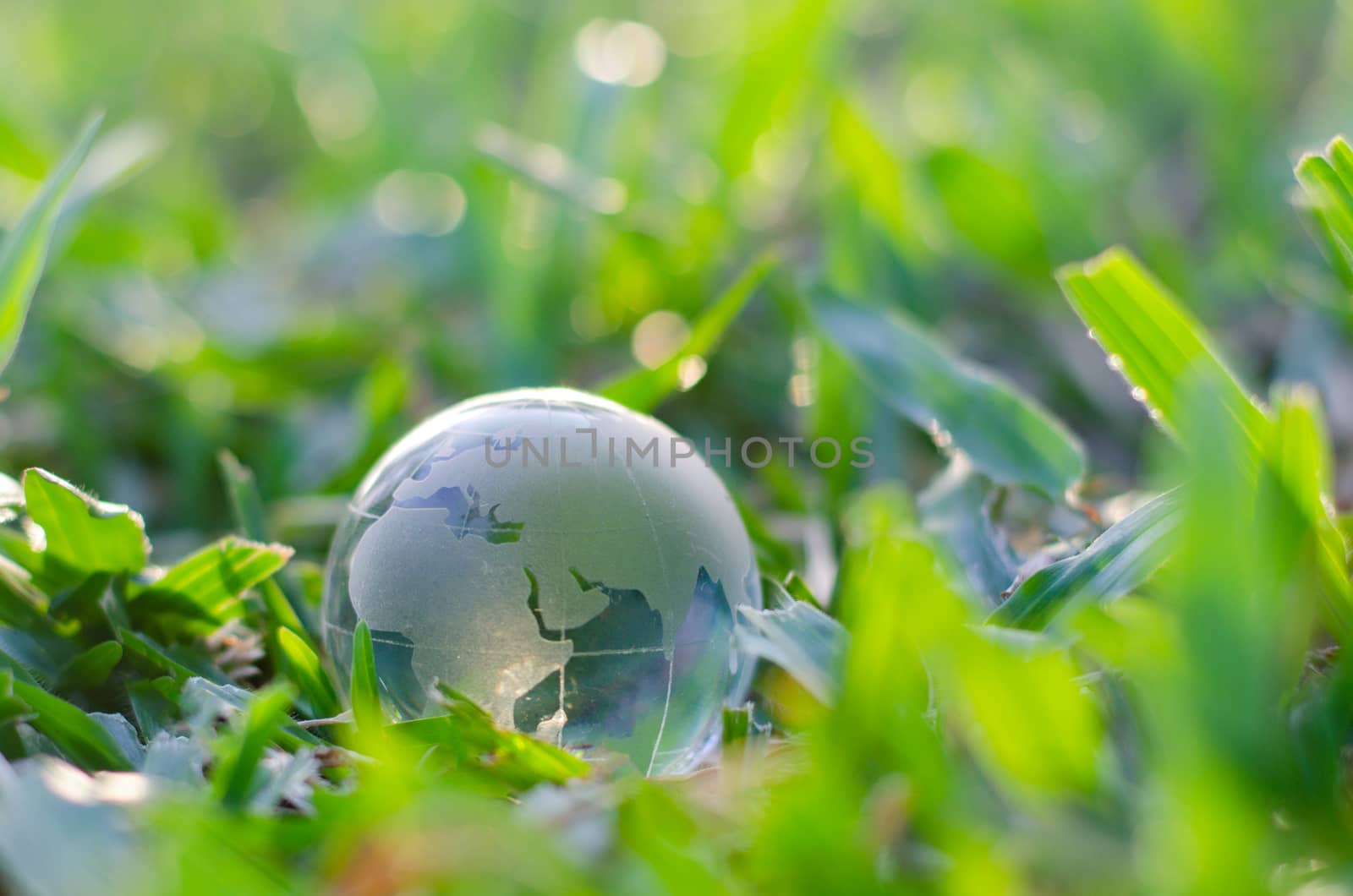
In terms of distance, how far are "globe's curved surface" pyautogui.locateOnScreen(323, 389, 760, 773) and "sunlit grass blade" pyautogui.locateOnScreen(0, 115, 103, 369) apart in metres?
0.29

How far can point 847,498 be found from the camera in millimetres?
1144

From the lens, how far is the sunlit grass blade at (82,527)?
2.53ft

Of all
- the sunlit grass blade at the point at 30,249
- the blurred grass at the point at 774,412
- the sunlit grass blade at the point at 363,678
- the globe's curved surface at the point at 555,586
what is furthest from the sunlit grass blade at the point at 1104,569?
the sunlit grass blade at the point at 30,249

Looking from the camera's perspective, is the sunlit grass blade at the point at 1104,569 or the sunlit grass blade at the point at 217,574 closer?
the sunlit grass blade at the point at 1104,569

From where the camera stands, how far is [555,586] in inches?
28.4

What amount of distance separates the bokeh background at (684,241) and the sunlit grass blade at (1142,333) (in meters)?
0.39

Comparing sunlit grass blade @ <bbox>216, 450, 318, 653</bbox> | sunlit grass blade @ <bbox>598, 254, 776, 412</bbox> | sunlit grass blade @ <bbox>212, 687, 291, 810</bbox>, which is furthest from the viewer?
sunlit grass blade @ <bbox>598, 254, 776, 412</bbox>

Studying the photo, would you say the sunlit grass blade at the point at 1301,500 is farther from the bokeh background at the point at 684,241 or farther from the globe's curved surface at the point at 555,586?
the bokeh background at the point at 684,241

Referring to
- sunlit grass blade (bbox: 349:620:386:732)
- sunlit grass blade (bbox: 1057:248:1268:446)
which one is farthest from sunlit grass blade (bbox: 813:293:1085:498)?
sunlit grass blade (bbox: 349:620:386:732)

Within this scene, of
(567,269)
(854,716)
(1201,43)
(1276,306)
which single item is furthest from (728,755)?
(1201,43)

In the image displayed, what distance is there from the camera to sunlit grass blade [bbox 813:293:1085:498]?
0.96 metres

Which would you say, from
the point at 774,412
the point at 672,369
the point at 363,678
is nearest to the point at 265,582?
the point at 363,678

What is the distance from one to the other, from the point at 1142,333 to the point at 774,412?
0.65m

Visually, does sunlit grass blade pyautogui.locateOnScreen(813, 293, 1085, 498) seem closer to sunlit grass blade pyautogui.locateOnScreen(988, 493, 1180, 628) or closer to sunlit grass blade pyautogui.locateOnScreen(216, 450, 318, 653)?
sunlit grass blade pyautogui.locateOnScreen(988, 493, 1180, 628)
